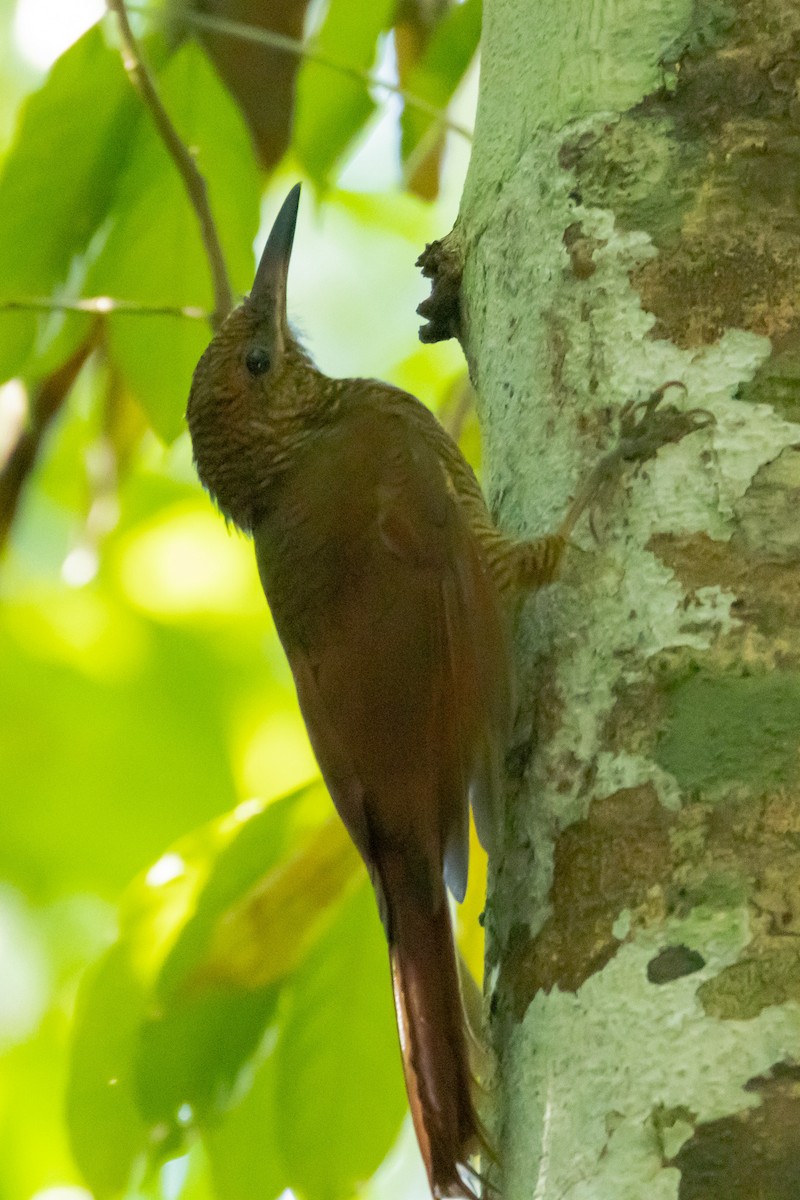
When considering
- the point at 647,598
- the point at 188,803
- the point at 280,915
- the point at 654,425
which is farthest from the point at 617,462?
the point at 188,803

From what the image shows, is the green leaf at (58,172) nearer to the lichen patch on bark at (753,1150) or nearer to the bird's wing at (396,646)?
the bird's wing at (396,646)

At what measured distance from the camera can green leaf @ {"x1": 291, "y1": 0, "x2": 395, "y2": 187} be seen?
9.06ft

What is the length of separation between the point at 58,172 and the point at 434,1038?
1.51m

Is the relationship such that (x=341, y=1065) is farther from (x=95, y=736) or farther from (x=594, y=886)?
(x=95, y=736)

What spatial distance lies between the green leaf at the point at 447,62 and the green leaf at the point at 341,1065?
150 cm

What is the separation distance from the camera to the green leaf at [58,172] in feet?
8.53

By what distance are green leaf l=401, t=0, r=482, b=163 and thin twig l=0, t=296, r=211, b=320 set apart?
0.60m

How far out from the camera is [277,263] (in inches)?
121

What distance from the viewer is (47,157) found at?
261 centimetres

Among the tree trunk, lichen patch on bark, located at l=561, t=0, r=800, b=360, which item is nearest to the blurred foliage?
the tree trunk

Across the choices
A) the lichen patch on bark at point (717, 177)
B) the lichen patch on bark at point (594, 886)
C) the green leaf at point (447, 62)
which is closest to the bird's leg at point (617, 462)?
the lichen patch on bark at point (717, 177)

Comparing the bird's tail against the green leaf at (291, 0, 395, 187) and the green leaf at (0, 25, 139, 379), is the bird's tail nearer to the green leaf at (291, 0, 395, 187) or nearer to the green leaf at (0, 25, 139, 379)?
the green leaf at (0, 25, 139, 379)

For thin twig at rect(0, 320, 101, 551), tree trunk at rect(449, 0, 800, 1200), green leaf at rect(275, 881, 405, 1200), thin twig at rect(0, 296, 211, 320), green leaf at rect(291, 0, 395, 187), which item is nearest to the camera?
tree trunk at rect(449, 0, 800, 1200)

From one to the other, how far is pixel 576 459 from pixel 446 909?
0.60 m
